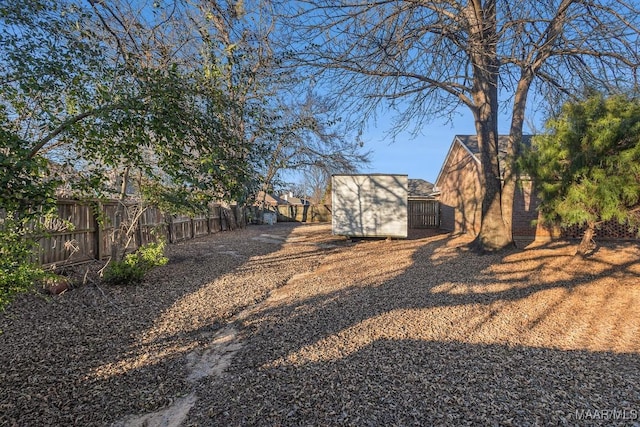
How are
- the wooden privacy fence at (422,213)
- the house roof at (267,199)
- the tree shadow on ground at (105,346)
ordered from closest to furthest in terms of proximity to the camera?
the tree shadow on ground at (105,346) < the house roof at (267,199) < the wooden privacy fence at (422,213)

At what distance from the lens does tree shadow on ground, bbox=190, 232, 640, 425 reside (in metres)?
2.22

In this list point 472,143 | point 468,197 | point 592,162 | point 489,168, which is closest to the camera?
point 592,162

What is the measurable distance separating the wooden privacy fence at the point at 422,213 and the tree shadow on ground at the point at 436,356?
44.7 feet

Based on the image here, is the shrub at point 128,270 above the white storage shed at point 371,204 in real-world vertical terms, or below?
below

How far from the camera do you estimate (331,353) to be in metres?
3.08

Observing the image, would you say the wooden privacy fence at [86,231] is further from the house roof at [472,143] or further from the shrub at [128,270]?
the house roof at [472,143]

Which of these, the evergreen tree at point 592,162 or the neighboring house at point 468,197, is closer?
the evergreen tree at point 592,162

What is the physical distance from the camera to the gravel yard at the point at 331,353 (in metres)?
2.24

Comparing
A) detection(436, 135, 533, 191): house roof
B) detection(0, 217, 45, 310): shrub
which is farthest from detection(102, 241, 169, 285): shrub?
Result: detection(436, 135, 533, 191): house roof

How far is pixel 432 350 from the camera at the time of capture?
3.09 metres

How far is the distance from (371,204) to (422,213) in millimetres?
8684

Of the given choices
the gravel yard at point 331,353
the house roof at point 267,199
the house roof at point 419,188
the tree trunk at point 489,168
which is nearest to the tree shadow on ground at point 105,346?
the gravel yard at point 331,353

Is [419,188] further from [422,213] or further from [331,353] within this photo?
[331,353]

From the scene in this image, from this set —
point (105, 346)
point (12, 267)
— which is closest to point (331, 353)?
point (105, 346)
